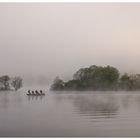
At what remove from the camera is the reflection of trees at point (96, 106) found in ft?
8.04

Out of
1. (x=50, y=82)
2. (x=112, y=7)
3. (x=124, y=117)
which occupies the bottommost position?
(x=124, y=117)

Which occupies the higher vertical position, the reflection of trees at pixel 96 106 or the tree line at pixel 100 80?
the tree line at pixel 100 80

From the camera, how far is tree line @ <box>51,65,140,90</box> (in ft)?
8.09

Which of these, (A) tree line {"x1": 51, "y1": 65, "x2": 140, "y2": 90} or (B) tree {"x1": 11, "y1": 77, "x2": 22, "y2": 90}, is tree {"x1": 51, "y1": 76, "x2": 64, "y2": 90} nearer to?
(A) tree line {"x1": 51, "y1": 65, "x2": 140, "y2": 90}

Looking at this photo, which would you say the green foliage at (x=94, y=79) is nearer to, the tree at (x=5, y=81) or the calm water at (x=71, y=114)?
the calm water at (x=71, y=114)

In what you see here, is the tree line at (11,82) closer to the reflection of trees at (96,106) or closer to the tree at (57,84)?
the tree at (57,84)

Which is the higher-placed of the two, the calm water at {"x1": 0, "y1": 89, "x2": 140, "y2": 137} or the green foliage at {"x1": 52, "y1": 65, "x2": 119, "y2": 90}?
the green foliage at {"x1": 52, "y1": 65, "x2": 119, "y2": 90}

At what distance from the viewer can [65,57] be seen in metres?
2.49

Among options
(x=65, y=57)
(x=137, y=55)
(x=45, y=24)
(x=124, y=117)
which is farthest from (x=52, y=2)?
(x=124, y=117)

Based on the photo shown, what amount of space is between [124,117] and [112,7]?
601 millimetres

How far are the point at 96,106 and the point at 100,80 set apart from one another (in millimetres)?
144

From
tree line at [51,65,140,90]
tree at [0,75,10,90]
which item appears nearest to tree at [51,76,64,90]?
tree line at [51,65,140,90]

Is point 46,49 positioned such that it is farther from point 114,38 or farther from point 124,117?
point 124,117

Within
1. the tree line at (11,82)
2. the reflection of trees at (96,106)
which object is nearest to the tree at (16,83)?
the tree line at (11,82)
